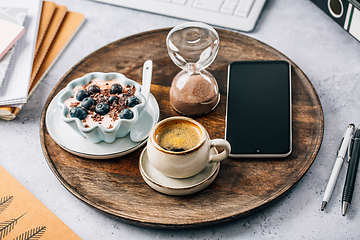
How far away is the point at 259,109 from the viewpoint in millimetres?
947

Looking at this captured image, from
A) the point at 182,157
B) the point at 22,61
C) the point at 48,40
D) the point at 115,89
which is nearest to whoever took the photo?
the point at 182,157

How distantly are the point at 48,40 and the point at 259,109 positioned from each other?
0.85 m

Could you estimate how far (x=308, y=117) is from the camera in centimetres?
95

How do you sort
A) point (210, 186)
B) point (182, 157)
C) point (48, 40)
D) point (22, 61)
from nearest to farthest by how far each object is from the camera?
point (182, 157)
point (210, 186)
point (22, 61)
point (48, 40)

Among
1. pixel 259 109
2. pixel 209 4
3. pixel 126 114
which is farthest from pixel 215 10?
pixel 126 114

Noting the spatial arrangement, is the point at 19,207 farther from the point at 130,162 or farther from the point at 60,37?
the point at 60,37

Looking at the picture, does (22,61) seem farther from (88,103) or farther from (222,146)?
(222,146)

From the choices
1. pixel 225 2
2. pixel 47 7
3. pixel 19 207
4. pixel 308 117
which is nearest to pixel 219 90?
pixel 308 117

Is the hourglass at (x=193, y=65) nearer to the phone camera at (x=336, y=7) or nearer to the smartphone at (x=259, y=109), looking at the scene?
the smartphone at (x=259, y=109)

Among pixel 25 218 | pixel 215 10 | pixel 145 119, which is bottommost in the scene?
pixel 25 218

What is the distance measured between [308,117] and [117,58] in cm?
67

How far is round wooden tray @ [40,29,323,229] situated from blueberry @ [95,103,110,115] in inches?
5.4

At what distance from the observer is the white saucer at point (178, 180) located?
79cm

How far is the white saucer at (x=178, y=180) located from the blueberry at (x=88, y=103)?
0.21 m
